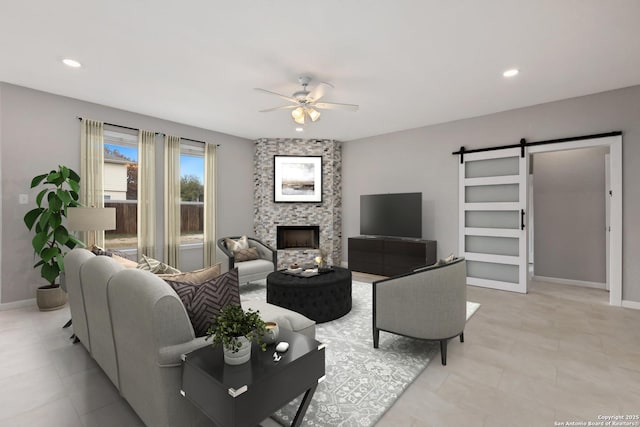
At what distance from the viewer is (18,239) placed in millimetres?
3861

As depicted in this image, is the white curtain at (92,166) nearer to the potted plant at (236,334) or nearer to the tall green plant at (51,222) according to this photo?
the tall green plant at (51,222)

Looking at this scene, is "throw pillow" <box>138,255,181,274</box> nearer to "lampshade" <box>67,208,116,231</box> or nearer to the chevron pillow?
the chevron pillow

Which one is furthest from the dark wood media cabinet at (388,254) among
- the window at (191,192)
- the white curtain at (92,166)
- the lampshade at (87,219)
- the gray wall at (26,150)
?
the gray wall at (26,150)

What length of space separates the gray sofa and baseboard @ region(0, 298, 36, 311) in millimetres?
2871

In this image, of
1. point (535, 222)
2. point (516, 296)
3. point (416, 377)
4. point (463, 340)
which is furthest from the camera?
point (535, 222)

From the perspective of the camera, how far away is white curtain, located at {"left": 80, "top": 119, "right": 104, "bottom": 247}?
4.31 metres

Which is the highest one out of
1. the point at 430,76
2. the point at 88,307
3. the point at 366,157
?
the point at 430,76

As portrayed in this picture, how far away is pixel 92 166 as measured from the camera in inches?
172

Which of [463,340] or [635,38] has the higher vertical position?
[635,38]

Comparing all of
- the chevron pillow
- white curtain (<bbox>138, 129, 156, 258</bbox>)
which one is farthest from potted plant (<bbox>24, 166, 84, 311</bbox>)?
the chevron pillow

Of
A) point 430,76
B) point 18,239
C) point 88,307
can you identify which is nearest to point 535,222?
point 430,76

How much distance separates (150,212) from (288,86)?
3174mm

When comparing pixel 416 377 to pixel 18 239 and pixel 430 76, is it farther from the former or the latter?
pixel 18 239

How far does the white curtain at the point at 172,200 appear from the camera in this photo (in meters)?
5.17
